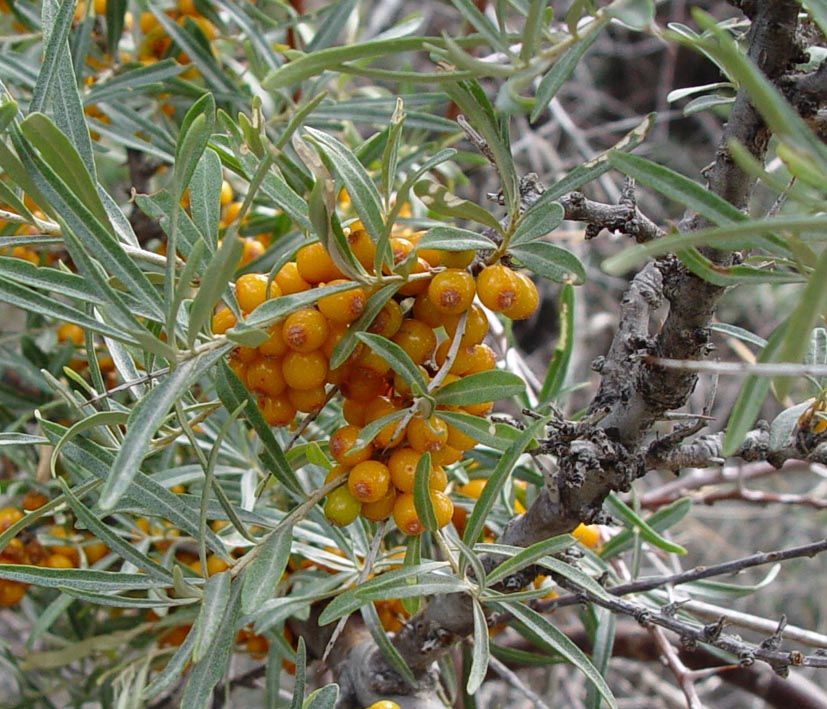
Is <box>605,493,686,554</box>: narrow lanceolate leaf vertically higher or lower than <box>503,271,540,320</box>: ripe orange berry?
lower

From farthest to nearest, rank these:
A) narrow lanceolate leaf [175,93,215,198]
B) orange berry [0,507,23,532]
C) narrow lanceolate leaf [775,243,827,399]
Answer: orange berry [0,507,23,532] → narrow lanceolate leaf [175,93,215,198] → narrow lanceolate leaf [775,243,827,399]

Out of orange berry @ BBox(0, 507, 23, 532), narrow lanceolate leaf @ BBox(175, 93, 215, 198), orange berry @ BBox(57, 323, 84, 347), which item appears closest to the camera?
narrow lanceolate leaf @ BBox(175, 93, 215, 198)

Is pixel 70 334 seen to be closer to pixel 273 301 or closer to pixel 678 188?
pixel 273 301

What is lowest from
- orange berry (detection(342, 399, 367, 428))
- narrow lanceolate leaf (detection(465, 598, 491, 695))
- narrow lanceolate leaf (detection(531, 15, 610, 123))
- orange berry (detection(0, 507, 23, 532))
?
orange berry (detection(0, 507, 23, 532))

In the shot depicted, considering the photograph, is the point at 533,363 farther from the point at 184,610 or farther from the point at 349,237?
the point at 349,237

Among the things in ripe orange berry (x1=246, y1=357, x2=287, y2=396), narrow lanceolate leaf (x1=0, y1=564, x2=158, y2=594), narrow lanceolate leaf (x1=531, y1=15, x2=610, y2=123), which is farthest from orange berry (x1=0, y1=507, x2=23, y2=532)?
narrow lanceolate leaf (x1=531, y1=15, x2=610, y2=123)

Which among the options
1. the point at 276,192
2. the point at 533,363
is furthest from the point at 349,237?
the point at 533,363

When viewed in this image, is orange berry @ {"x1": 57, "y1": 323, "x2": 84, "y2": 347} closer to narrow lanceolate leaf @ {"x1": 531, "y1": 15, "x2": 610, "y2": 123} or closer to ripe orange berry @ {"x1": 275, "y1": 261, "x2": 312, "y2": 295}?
ripe orange berry @ {"x1": 275, "y1": 261, "x2": 312, "y2": 295}
